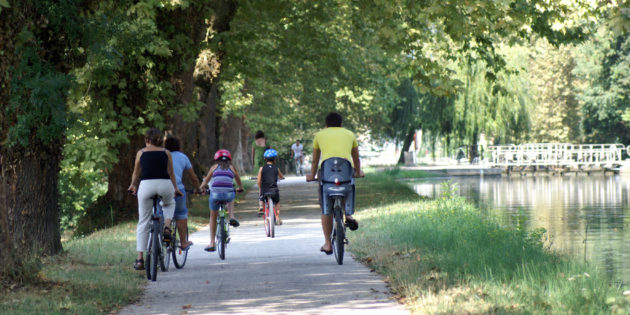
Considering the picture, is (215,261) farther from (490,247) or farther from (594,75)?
(594,75)

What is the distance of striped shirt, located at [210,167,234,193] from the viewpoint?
517 inches

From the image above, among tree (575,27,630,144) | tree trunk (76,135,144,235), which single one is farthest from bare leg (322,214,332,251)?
tree (575,27,630,144)

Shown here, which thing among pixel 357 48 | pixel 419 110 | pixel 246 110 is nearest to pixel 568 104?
pixel 419 110

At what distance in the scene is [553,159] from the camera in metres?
65.9

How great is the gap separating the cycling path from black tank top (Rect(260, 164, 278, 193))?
87cm

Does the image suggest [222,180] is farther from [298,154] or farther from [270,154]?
[298,154]

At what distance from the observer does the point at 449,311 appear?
775 centimetres

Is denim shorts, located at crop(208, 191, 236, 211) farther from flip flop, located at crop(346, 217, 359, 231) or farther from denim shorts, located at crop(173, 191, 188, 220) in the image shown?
flip flop, located at crop(346, 217, 359, 231)

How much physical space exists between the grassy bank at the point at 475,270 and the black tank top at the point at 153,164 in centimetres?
277

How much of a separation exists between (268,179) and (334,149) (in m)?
4.15

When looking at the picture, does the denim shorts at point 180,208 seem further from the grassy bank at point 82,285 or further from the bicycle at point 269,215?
the bicycle at point 269,215

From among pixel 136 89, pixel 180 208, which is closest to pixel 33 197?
pixel 180 208

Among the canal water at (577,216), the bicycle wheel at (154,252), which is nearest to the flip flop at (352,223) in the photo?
the bicycle wheel at (154,252)

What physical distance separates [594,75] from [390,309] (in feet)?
205
